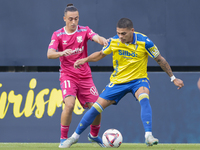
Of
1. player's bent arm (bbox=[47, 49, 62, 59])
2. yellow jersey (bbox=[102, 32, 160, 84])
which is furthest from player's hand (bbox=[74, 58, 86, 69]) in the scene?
yellow jersey (bbox=[102, 32, 160, 84])

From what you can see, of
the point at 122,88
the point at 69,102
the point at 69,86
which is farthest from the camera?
the point at 69,86

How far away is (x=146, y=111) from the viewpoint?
5.46 meters

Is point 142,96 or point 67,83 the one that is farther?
point 67,83

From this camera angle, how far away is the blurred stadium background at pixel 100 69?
823 cm

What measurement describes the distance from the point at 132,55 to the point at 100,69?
2.74 metres

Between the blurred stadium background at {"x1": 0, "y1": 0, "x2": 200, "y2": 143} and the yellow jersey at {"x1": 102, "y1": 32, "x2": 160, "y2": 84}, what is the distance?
242 centimetres

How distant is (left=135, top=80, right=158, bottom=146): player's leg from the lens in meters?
5.24

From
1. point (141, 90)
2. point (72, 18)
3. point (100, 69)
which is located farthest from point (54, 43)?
point (100, 69)

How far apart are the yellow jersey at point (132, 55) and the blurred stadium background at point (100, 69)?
7.95 ft

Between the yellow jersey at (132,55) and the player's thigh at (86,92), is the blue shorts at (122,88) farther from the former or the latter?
the player's thigh at (86,92)

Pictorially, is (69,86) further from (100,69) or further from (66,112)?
(100,69)

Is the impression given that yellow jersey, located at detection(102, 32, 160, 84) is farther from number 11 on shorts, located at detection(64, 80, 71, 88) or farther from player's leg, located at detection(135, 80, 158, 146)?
number 11 on shorts, located at detection(64, 80, 71, 88)

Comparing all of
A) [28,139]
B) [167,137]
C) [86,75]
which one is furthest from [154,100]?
[28,139]

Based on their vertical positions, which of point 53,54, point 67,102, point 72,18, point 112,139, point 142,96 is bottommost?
point 112,139
